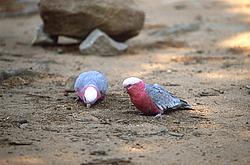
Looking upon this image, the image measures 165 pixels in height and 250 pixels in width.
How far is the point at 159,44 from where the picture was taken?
6.87m

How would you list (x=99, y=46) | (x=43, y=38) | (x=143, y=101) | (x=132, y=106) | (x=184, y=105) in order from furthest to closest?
(x=43, y=38)
(x=99, y=46)
(x=132, y=106)
(x=184, y=105)
(x=143, y=101)

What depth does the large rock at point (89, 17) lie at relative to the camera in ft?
19.9

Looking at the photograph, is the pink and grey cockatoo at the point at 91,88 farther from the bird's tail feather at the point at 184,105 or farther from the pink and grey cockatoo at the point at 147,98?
the bird's tail feather at the point at 184,105

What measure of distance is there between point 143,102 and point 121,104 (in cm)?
41

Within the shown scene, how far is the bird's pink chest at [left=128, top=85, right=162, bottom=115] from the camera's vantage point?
333cm

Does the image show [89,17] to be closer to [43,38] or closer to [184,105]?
[43,38]

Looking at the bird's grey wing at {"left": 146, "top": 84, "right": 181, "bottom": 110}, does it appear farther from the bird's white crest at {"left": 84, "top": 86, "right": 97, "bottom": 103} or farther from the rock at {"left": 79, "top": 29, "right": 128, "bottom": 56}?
the rock at {"left": 79, "top": 29, "right": 128, "bottom": 56}

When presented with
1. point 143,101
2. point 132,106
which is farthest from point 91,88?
point 143,101

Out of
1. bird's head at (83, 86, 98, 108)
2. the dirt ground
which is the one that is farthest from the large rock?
bird's head at (83, 86, 98, 108)

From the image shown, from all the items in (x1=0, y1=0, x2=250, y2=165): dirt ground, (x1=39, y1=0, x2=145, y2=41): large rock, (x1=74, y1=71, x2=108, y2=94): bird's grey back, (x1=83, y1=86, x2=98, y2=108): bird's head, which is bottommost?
(x1=0, y1=0, x2=250, y2=165): dirt ground

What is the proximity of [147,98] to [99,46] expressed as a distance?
2883 mm

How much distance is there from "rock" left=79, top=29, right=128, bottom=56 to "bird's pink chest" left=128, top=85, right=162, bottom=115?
9.23 feet

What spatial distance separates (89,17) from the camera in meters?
6.14

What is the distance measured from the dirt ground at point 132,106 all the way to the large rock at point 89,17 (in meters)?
0.29
